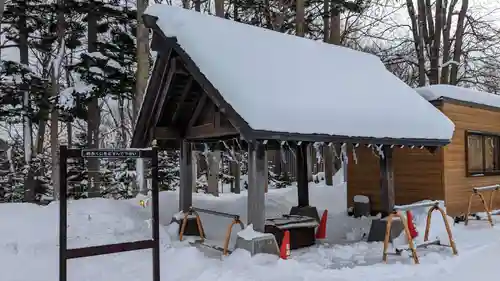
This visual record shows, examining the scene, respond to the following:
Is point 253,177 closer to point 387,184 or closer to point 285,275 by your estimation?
point 285,275

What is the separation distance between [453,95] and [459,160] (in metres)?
1.68

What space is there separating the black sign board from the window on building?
9609 millimetres

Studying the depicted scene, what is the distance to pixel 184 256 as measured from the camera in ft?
23.1

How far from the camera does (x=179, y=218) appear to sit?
30.2ft

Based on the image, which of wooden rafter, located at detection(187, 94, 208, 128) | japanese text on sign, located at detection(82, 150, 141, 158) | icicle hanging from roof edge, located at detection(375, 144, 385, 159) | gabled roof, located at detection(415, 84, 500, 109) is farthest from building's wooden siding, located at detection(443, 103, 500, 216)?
japanese text on sign, located at detection(82, 150, 141, 158)

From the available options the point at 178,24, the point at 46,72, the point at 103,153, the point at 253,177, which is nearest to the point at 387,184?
the point at 253,177

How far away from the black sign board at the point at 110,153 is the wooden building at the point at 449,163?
23.9 feet

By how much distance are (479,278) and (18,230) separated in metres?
7.37

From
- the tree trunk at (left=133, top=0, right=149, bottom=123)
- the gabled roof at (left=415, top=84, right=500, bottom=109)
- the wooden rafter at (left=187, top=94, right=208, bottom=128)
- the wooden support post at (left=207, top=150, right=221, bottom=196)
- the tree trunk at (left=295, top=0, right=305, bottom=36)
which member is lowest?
the wooden support post at (left=207, top=150, right=221, bottom=196)

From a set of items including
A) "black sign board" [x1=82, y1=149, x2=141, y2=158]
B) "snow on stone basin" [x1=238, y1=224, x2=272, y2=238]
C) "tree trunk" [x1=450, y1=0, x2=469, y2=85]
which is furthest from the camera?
"tree trunk" [x1=450, y1=0, x2=469, y2=85]

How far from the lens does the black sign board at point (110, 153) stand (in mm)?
5152

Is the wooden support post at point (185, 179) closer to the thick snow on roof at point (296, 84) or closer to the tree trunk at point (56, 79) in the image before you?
the thick snow on roof at point (296, 84)

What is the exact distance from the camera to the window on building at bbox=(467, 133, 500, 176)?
12289mm

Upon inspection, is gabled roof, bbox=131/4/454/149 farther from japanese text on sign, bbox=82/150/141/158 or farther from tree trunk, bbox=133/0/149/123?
tree trunk, bbox=133/0/149/123
